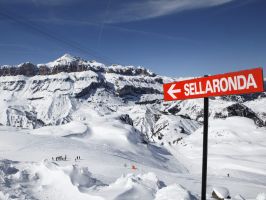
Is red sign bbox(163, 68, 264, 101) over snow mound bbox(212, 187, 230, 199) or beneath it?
over

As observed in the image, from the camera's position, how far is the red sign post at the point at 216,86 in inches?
278

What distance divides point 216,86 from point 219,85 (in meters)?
0.08

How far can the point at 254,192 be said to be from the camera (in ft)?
140

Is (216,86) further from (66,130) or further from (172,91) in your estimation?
(66,130)

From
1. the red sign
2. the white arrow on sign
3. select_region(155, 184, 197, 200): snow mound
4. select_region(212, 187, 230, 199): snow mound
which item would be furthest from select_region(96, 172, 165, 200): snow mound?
the red sign

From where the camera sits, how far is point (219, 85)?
766 centimetres

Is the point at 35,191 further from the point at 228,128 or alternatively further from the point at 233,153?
the point at 228,128

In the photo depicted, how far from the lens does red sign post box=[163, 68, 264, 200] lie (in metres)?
7.05

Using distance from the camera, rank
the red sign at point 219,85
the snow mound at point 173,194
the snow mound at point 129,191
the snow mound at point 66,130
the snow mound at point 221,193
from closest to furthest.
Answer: the red sign at point 219,85 → the snow mound at point 173,194 → the snow mound at point 129,191 → the snow mound at point 221,193 → the snow mound at point 66,130

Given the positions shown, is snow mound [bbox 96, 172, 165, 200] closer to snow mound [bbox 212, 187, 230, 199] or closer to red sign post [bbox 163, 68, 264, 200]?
snow mound [bbox 212, 187, 230, 199]

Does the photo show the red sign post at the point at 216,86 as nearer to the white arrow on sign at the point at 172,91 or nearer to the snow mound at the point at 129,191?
the white arrow on sign at the point at 172,91

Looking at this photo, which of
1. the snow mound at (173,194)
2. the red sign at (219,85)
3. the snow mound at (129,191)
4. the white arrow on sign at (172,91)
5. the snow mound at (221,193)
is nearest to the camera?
the red sign at (219,85)

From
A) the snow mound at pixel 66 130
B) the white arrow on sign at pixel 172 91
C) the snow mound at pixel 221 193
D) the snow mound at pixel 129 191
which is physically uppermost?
the white arrow on sign at pixel 172 91

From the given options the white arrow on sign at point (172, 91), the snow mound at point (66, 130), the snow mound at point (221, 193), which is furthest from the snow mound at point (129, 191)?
the snow mound at point (66, 130)
